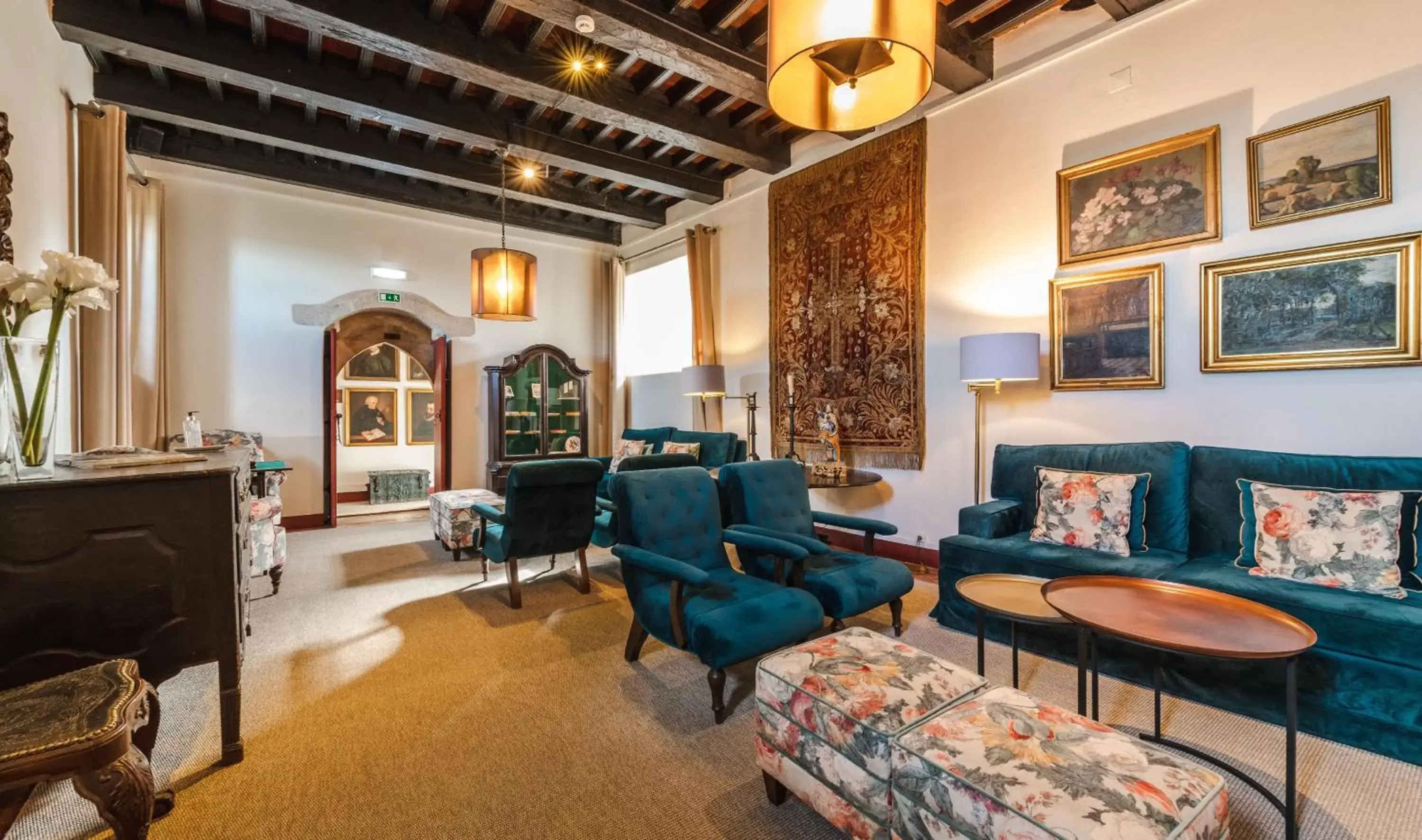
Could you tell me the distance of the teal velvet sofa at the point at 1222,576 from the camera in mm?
2012

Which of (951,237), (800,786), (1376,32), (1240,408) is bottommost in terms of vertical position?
(800,786)

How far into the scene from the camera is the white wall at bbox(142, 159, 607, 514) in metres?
5.38

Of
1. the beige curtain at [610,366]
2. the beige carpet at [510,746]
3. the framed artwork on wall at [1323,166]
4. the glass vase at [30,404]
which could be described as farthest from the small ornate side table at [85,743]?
the beige curtain at [610,366]

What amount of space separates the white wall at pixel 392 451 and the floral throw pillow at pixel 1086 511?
7.02 m

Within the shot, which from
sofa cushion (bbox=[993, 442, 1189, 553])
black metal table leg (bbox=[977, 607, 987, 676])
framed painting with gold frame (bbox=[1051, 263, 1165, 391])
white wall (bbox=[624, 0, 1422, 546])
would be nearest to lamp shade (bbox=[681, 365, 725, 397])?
white wall (bbox=[624, 0, 1422, 546])

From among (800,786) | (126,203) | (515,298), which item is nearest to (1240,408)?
(800,786)

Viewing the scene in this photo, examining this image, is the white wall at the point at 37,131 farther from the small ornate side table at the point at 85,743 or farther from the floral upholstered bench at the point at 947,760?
the floral upholstered bench at the point at 947,760

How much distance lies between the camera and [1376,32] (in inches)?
101

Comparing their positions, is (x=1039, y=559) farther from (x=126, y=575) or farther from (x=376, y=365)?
(x=376, y=365)

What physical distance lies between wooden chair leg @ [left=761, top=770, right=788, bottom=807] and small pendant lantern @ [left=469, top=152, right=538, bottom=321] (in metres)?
3.44

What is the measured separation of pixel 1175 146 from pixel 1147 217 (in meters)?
0.37

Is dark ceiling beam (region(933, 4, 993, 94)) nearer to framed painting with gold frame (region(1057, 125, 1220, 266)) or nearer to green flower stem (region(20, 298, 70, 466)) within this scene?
framed painting with gold frame (region(1057, 125, 1220, 266))

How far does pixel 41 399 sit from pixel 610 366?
239 inches

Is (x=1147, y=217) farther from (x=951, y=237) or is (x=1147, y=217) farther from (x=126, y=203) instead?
(x=126, y=203)
